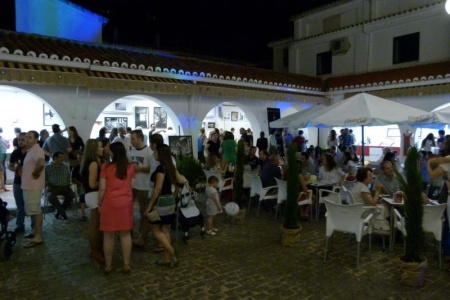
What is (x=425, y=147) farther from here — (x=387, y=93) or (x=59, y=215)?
(x=59, y=215)

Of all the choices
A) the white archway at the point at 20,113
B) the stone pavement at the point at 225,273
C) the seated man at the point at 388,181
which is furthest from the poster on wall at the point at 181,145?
the seated man at the point at 388,181

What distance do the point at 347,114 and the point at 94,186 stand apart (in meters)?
5.09

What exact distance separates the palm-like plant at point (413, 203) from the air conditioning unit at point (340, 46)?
1538 cm

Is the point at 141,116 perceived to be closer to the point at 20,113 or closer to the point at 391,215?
the point at 20,113

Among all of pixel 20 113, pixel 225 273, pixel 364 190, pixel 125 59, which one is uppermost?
pixel 125 59

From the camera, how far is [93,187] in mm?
4598

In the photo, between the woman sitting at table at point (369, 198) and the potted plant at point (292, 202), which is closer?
the woman sitting at table at point (369, 198)

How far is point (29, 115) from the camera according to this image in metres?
11.6

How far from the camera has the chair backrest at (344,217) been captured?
4642mm

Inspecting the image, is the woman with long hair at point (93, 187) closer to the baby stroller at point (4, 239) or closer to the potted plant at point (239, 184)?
the baby stroller at point (4, 239)

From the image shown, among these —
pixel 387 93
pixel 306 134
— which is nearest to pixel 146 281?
pixel 387 93

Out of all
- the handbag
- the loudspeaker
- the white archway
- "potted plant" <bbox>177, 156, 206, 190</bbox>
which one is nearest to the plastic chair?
"potted plant" <bbox>177, 156, 206, 190</bbox>

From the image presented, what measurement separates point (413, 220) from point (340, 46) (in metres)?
15.8

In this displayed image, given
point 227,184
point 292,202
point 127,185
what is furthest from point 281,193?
point 127,185
